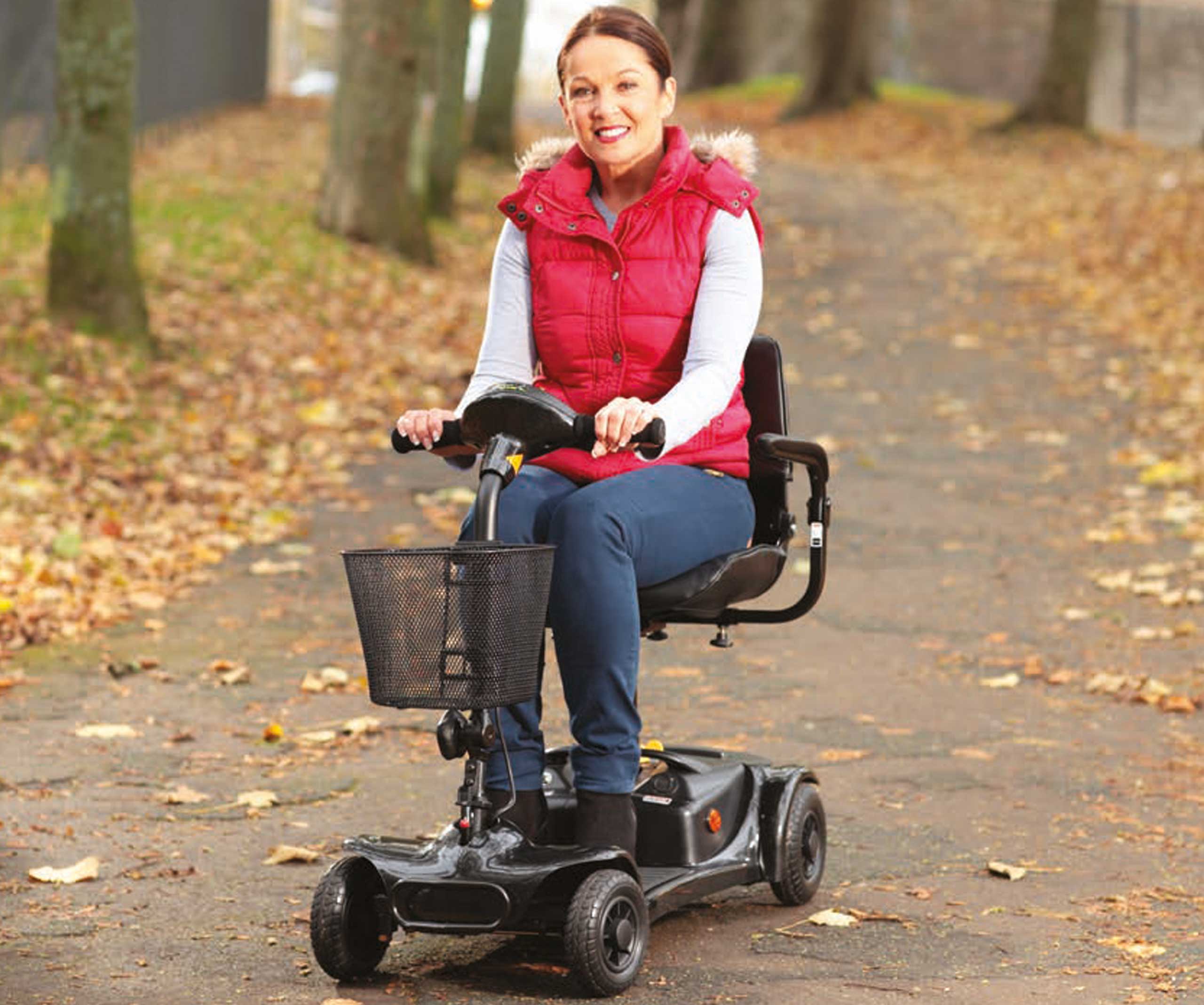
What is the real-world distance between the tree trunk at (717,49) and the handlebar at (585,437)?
104ft

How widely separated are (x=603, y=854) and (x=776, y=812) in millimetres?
756

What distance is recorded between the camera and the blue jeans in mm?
4152

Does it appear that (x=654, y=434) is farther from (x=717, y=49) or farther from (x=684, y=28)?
(x=684, y=28)

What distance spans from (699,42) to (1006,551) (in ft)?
89.5

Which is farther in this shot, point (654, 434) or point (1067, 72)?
point (1067, 72)

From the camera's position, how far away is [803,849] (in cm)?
475

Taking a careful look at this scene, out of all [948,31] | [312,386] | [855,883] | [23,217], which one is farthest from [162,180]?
[948,31]

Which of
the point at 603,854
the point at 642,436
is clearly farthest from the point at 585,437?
the point at 603,854

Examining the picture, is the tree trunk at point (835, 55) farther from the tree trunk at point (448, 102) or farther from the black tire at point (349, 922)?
the black tire at point (349, 922)

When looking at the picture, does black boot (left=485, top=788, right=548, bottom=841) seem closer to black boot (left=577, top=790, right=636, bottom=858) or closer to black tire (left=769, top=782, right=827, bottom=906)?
black boot (left=577, top=790, right=636, bottom=858)

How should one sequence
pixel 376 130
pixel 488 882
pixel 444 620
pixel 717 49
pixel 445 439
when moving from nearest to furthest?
pixel 444 620 → pixel 488 882 → pixel 445 439 → pixel 376 130 → pixel 717 49

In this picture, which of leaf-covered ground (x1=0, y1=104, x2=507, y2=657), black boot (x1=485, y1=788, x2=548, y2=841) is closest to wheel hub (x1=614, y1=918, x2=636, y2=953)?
black boot (x1=485, y1=788, x2=548, y2=841)

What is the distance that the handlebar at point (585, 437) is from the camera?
162 inches

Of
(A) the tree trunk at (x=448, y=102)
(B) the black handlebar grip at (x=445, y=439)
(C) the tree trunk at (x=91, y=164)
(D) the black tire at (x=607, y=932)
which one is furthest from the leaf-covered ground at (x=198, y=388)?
(D) the black tire at (x=607, y=932)
